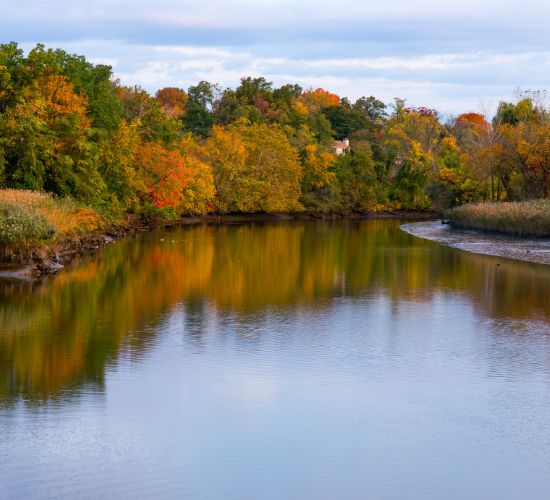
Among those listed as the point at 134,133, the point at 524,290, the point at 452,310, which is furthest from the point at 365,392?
the point at 134,133

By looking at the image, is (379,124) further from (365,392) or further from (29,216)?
(365,392)

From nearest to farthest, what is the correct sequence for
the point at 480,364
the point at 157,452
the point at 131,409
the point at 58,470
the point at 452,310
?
the point at 58,470
the point at 157,452
the point at 131,409
the point at 480,364
the point at 452,310

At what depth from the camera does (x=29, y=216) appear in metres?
28.0

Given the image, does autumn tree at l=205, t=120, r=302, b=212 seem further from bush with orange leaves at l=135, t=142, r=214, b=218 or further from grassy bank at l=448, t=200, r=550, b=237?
grassy bank at l=448, t=200, r=550, b=237

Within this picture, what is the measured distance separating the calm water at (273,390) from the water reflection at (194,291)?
0.32 ft

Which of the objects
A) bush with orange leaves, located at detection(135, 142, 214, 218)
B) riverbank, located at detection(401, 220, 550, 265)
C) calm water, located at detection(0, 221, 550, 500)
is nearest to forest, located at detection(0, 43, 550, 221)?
bush with orange leaves, located at detection(135, 142, 214, 218)

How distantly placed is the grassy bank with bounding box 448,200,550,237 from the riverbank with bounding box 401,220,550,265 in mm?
743

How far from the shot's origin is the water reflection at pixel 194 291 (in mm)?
16750

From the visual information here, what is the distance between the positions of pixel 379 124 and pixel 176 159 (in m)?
75.5

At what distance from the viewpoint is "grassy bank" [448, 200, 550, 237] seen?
50375mm

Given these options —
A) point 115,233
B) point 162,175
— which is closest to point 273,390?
point 115,233

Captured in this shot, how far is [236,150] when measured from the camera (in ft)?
247

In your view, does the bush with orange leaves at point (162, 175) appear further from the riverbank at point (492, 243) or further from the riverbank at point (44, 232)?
the riverbank at point (492, 243)

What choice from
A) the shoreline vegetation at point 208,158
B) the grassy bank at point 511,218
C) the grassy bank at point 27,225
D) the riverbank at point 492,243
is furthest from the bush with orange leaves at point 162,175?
the grassy bank at point 511,218
